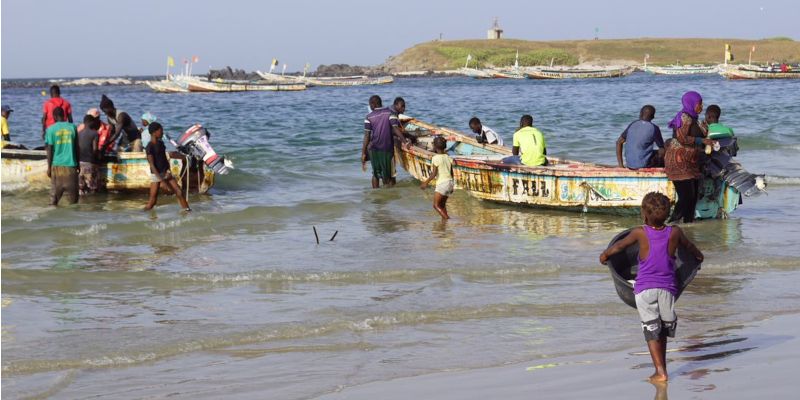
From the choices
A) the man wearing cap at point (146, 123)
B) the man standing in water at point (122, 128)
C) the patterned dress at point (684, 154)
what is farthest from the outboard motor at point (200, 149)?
the patterned dress at point (684, 154)

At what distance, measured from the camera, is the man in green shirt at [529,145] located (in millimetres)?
14227

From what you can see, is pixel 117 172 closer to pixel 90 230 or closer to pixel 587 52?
pixel 90 230

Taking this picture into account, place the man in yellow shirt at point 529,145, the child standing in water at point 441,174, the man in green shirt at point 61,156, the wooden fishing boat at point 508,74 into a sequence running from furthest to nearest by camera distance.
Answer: the wooden fishing boat at point 508,74 < the man in yellow shirt at point 529,145 < the man in green shirt at point 61,156 < the child standing in water at point 441,174

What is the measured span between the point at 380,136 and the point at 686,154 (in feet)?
16.9

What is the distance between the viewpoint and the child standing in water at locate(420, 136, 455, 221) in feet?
42.0

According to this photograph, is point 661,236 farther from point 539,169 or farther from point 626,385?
point 539,169

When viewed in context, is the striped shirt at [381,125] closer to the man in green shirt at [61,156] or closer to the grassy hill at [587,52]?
the man in green shirt at [61,156]

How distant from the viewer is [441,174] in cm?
1301

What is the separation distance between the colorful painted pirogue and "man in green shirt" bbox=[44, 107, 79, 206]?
530 centimetres

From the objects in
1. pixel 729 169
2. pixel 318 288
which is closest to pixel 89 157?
pixel 318 288

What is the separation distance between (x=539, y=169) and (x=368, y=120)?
9.55 feet

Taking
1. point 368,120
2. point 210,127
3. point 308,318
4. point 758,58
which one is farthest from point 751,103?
point 758,58

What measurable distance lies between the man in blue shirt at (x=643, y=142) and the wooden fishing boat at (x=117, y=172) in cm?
638

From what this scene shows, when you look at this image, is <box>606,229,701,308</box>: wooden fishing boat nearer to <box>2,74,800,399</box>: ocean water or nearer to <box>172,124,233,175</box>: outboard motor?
<box>2,74,800,399</box>: ocean water
